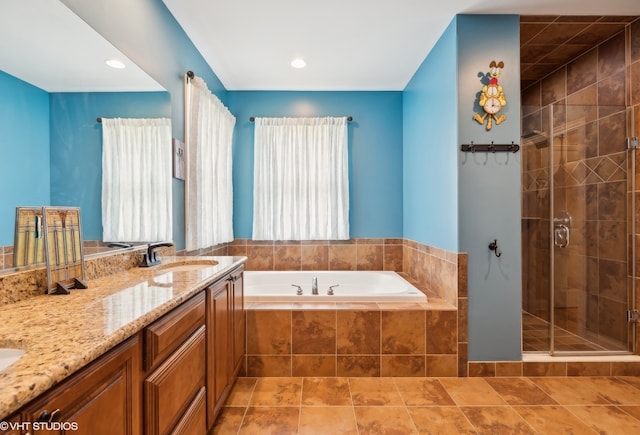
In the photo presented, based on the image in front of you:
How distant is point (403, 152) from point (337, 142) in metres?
0.77

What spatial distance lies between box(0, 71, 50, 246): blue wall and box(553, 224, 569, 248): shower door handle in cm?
309

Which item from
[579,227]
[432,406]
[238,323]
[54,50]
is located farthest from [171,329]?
[579,227]

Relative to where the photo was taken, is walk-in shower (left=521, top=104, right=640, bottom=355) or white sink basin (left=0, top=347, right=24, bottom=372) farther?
walk-in shower (left=521, top=104, right=640, bottom=355)

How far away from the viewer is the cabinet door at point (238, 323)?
196 centimetres

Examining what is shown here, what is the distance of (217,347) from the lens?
1620mm

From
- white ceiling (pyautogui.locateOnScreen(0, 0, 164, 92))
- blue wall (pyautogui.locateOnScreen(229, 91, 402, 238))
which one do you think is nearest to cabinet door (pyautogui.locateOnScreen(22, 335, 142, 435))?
white ceiling (pyautogui.locateOnScreen(0, 0, 164, 92))

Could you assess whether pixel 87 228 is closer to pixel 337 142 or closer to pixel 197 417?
pixel 197 417

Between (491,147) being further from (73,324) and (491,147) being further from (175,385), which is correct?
(73,324)

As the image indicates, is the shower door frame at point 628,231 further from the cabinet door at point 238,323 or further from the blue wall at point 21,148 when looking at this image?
the blue wall at point 21,148

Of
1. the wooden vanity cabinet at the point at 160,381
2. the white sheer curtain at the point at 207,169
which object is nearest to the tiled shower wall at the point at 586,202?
the wooden vanity cabinet at the point at 160,381

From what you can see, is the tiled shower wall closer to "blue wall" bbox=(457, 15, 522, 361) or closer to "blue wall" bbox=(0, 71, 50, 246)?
"blue wall" bbox=(457, 15, 522, 361)

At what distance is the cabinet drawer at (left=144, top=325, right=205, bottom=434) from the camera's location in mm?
980

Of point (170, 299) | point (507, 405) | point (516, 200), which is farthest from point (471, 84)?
point (170, 299)

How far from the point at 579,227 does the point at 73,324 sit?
10.1 feet
